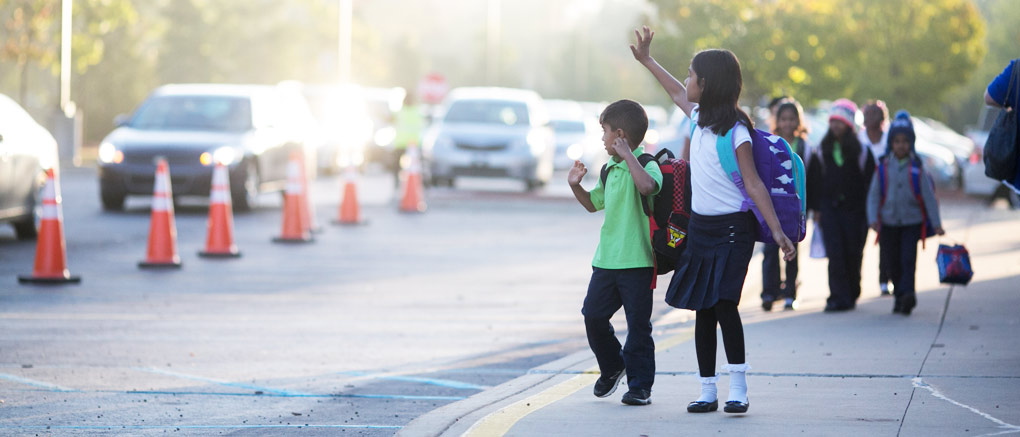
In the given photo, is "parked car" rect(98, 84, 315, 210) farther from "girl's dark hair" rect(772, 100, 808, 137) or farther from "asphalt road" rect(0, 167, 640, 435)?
"girl's dark hair" rect(772, 100, 808, 137)

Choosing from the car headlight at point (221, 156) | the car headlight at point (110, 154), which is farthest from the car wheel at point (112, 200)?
the car headlight at point (221, 156)

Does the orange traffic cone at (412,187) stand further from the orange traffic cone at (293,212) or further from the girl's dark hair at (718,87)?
the girl's dark hair at (718,87)

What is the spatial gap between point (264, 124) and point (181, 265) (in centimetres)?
760

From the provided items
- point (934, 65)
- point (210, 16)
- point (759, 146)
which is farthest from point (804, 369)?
point (210, 16)

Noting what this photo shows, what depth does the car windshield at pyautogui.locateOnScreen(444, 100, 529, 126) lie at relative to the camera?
26.6 metres

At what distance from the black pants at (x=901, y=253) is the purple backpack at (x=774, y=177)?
13.5 ft

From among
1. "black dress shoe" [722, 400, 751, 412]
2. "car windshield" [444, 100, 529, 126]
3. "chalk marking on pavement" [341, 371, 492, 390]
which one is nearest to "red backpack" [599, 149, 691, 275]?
"black dress shoe" [722, 400, 751, 412]

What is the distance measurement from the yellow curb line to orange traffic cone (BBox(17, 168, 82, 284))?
240 inches

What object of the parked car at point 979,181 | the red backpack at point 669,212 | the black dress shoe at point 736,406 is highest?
the red backpack at point 669,212

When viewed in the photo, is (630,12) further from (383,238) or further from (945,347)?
(945,347)

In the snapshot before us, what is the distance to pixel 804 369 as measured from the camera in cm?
770

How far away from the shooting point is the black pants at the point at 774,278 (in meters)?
10.6

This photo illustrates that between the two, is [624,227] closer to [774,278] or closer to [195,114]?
[774,278]

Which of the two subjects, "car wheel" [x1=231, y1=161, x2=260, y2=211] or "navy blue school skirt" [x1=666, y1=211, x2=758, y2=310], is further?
"car wheel" [x1=231, y1=161, x2=260, y2=211]
